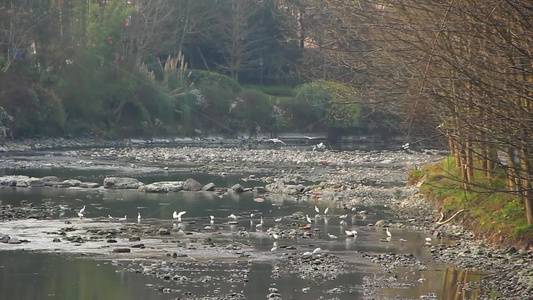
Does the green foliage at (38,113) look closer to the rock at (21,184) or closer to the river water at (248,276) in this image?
the rock at (21,184)

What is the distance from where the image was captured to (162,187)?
102 ft

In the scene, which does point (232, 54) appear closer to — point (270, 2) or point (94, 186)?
point (270, 2)

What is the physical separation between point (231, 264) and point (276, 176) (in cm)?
2066

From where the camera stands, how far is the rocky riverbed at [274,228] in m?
16.5

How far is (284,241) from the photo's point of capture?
66.2 feet

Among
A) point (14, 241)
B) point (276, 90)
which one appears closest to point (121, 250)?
point (14, 241)

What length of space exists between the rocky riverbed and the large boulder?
4 centimetres

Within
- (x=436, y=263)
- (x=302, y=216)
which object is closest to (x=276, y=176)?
(x=302, y=216)

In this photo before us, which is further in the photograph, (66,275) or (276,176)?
(276,176)

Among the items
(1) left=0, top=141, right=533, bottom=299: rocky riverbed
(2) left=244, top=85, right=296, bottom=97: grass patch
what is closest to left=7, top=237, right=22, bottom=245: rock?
(1) left=0, top=141, right=533, bottom=299: rocky riverbed

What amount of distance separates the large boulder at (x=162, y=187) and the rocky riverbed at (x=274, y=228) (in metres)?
0.04

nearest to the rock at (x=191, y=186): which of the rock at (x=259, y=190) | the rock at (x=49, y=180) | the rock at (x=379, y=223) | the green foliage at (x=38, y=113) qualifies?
the rock at (x=259, y=190)

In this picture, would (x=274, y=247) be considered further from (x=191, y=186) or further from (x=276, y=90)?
(x=276, y=90)

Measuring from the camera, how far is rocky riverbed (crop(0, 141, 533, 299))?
648 inches
